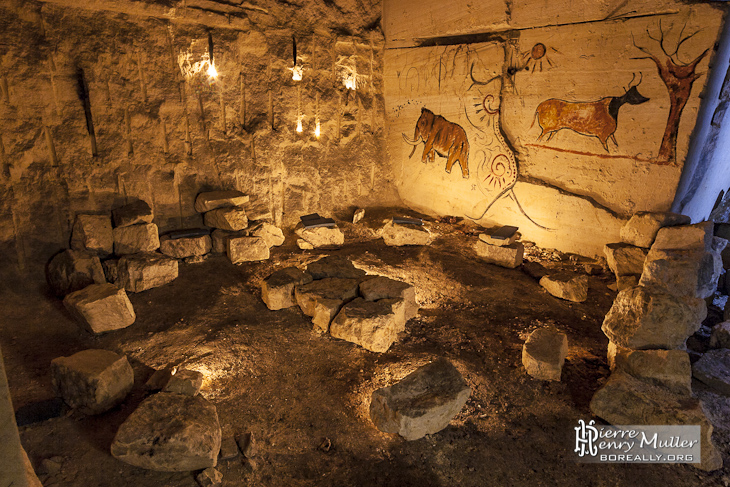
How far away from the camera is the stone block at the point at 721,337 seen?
404 centimetres

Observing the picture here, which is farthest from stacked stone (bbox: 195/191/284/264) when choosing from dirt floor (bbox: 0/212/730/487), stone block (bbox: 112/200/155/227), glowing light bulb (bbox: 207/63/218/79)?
glowing light bulb (bbox: 207/63/218/79)

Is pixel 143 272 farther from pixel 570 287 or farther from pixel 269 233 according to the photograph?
pixel 570 287

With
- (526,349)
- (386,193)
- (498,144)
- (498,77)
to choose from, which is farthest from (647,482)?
(386,193)

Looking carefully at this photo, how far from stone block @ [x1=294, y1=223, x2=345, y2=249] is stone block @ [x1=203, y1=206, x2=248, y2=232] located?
79cm

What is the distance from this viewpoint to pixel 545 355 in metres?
3.50

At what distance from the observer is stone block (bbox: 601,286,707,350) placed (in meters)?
3.35

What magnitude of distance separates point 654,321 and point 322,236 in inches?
154

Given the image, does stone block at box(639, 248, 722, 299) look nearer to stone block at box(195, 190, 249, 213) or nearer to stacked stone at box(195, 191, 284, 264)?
stacked stone at box(195, 191, 284, 264)

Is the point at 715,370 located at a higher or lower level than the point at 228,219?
lower

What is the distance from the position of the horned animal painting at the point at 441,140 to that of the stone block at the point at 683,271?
9.36ft

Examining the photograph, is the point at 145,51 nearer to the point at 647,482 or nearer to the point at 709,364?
the point at 647,482

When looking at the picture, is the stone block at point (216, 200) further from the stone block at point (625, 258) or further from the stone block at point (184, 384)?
the stone block at point (625, 258)

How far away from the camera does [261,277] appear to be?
16.9ft

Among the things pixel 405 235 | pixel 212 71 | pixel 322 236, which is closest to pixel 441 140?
pixel 405 235
